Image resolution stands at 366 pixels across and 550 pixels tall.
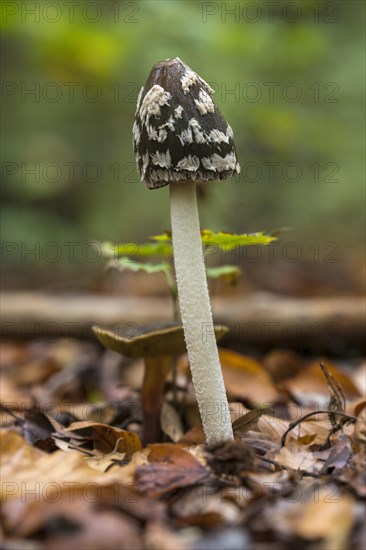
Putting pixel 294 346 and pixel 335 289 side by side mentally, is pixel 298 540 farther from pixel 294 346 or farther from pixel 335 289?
pixel 335 289

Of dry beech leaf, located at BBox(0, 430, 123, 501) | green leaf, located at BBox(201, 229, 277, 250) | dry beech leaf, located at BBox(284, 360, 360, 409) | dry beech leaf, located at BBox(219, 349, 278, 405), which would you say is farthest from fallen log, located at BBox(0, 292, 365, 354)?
dry beech leaf, located at BBox(0, 430, 123, 501)

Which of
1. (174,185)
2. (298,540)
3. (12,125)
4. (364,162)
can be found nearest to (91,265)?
(12,125)

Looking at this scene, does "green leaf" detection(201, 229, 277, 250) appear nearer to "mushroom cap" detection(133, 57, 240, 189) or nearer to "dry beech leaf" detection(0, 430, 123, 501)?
"mushroom cap" detection(133, 57, 240, 189)

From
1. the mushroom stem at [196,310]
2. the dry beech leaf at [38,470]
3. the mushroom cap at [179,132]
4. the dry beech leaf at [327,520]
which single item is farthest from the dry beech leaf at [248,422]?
the mushroom cap at [179,132]

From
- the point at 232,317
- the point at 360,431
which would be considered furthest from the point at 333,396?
the point at 232,317

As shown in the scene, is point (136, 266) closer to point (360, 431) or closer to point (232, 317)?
point (360, 431)
